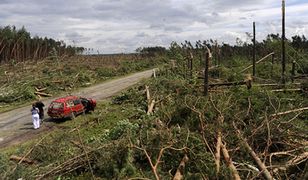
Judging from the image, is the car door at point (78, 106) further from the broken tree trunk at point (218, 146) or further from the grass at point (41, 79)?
the broken tree trunk at point (218, 146)

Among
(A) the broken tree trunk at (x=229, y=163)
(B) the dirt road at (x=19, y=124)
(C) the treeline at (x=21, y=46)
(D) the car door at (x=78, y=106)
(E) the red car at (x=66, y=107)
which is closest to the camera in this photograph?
(A) the broken tree trunk at (x=229, y=163)

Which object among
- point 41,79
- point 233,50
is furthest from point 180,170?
point 233,50

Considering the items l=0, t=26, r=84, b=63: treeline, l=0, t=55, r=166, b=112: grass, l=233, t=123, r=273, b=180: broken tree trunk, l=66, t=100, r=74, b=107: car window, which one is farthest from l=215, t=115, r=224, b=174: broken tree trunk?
l=0, t=26, r=84, b=63: treeline

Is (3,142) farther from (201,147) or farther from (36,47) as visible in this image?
(36,47)

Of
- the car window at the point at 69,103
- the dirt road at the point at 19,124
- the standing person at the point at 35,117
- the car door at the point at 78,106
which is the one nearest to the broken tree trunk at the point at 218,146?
the dirt road at the point at 19,124

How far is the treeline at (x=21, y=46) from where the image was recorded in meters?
45.5

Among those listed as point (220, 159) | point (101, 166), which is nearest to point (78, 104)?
point (101, 166)

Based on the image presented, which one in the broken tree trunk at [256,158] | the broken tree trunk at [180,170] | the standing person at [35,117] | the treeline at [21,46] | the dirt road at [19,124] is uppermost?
the treeline at [21,46]

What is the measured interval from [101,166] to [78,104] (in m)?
13.1

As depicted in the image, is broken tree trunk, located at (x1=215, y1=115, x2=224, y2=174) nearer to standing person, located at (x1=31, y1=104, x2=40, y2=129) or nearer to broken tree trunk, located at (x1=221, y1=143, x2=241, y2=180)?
broken tree trunk, located at (x1=221, y1=143, x2=241, y2=180)

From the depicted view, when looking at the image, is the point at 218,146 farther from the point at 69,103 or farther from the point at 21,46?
the point at 21,46

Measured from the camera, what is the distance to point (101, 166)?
10328 millimetres

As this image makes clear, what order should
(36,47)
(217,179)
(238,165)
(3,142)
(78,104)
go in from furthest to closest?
(36,47) → (78,104) → (3,142) → (238,165) → (217,179)

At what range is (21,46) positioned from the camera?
48469 millimetres
